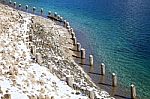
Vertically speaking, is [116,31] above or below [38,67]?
Result: above

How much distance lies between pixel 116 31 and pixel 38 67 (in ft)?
107

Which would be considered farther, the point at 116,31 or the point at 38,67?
the point at 116,31

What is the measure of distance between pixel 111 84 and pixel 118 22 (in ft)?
122

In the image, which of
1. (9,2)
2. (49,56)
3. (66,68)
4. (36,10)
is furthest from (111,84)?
(9,2)

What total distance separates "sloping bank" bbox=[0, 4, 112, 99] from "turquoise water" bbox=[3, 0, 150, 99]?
4.94 metres

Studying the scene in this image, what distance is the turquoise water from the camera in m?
46.2

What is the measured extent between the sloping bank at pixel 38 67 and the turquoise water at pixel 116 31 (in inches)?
194

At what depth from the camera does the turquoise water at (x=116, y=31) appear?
46.2 metres

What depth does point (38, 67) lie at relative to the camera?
38.7 meters

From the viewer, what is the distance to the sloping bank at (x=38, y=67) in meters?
31.8

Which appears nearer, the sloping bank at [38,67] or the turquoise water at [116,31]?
the sloping bank at [38,67]

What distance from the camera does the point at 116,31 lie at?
6850cm

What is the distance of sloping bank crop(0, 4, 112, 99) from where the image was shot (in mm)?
31783

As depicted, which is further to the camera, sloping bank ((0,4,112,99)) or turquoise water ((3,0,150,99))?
turquoise water ((3,0,150,99))
